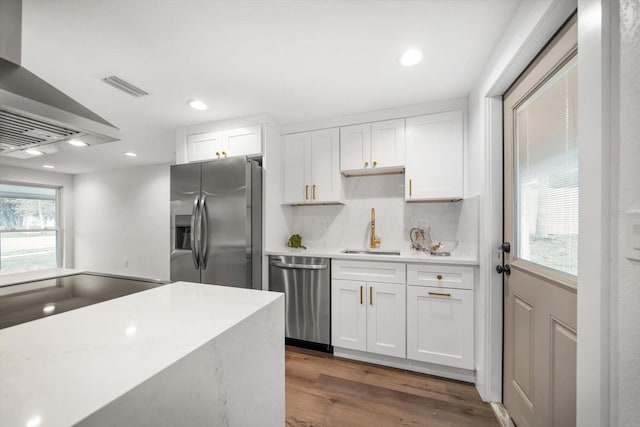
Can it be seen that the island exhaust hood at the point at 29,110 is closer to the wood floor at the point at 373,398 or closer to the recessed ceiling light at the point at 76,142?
the recessed ceiling light at the point at 76,142

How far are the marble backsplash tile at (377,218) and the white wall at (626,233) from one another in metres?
1.70

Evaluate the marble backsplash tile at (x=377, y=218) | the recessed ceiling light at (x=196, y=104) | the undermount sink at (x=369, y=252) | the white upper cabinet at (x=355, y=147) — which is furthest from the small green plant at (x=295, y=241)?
the recessed ceiling light at (x=196, y=104)

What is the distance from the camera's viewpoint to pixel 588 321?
74 cm

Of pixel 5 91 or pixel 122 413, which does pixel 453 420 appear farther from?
pixel 5 91

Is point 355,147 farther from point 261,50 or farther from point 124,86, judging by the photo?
point 124,86

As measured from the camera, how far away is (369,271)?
218 centimetres

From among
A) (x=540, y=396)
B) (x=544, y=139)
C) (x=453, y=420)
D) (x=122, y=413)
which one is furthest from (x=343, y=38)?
(x=453, y=420)

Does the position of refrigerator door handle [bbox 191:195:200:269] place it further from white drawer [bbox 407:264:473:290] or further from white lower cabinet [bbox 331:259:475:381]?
white drawer [bbox 407:264:473:290]

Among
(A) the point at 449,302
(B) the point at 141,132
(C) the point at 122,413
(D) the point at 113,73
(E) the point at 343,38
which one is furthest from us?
(B) the point at 141,132

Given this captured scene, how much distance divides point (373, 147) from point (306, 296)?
161cm

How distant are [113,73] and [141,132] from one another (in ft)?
4.62

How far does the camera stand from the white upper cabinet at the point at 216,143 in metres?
2.56

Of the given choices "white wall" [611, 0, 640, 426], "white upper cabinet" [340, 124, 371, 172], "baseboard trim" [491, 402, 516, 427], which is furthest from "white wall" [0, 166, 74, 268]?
"white wall" [611, 0, 640, 426]

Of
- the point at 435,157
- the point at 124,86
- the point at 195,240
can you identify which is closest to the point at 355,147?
the point at 435,157
